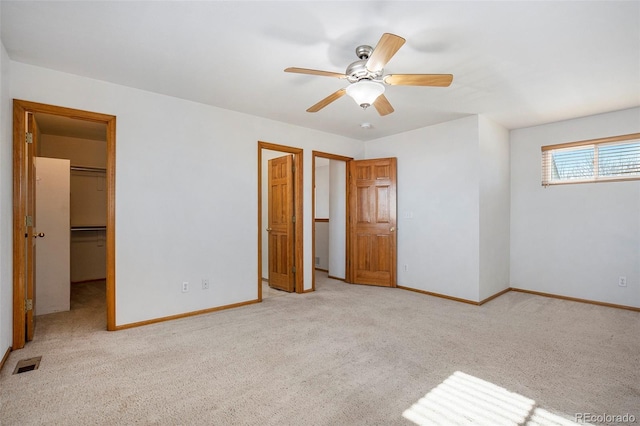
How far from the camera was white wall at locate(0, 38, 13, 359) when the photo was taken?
243cm

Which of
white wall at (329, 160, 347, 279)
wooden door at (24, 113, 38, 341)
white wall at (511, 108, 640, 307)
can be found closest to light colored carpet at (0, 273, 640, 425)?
wooden door at (24, 113, 38, 341)

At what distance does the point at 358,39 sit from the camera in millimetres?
2324

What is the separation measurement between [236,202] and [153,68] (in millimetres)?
1721

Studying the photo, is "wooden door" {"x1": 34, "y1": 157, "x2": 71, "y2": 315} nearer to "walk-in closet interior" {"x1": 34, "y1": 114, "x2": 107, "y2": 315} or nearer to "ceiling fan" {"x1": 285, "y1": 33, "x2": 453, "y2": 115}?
"walk-in closet interior" {"x1": 34, "y1": 114, "x2": 107, "y2": 315}

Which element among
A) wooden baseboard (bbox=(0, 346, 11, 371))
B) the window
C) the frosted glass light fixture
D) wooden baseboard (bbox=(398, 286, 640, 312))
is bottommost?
wooden baseboard (bbox=(398, 286, 640, 312))

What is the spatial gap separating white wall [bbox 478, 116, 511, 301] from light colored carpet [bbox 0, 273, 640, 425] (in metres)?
0.74

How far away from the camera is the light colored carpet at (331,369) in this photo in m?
1.87

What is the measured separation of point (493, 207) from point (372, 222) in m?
1.78

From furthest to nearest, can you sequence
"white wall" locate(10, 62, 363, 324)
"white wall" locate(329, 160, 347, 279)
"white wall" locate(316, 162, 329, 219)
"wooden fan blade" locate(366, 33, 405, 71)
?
"white wall" locate(316, 162, 329, 219) < "white wall" locate(329, 160, 347, 279) < "white wall" locate(10, 62, 363, 324) < "wooden fan blade" locate(366, 33, 405, 71)

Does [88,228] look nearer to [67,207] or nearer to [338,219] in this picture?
[67,207]

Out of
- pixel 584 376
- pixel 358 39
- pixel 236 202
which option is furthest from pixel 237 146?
pixel 584 376

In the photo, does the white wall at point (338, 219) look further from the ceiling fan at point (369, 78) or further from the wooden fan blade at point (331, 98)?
the ceiling fan at point (369, 78)

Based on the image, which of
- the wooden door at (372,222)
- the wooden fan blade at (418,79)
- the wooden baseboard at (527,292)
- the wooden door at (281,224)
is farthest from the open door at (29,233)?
the wooden baseboard at (527,292)

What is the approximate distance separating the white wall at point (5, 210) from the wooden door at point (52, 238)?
1.27 m
